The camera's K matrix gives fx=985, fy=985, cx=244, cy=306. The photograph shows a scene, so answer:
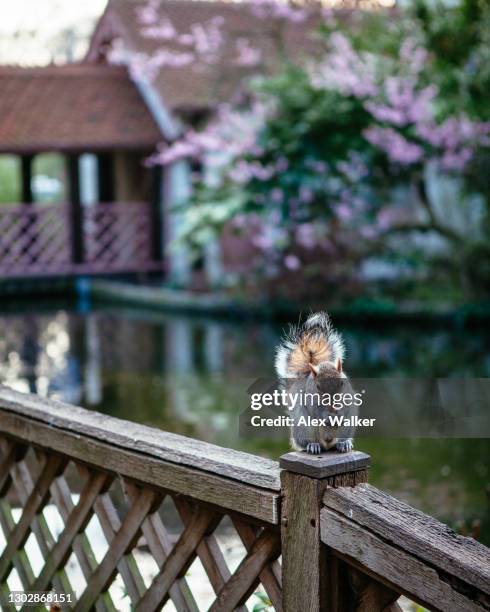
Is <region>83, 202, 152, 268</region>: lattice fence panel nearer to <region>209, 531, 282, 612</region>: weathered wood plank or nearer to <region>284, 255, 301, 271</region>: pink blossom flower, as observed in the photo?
<region>284, 255, 301, 271</region>: pink blossom flower

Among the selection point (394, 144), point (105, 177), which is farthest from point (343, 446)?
point (105, 177)

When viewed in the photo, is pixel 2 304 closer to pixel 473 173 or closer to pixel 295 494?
pixel 473 173

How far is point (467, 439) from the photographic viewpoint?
819cm

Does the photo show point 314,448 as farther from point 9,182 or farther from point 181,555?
point 9,182

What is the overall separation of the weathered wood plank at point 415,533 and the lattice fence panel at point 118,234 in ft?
58.6

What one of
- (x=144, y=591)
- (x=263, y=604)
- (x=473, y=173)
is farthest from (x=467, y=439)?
(x=473, y=173)

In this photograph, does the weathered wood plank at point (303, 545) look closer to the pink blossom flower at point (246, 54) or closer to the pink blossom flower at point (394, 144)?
the pink blossom flower at point (394, 144)

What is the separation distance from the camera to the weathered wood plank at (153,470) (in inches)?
80.3

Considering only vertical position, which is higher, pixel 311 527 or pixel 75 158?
pixel 75 158

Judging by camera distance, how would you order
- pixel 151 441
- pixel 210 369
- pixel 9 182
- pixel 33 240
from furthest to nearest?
1. pixel 9 182
2. pixel 33 240
3. pixel 210 369
4. pixel 151 441

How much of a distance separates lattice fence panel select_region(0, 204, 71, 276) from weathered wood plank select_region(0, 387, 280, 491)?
16.2 meters

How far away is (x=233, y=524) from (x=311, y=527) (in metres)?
0.34

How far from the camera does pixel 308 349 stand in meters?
2.05

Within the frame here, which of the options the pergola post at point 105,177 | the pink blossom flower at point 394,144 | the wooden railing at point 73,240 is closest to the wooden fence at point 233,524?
the pink blossom flower at point 394,144
